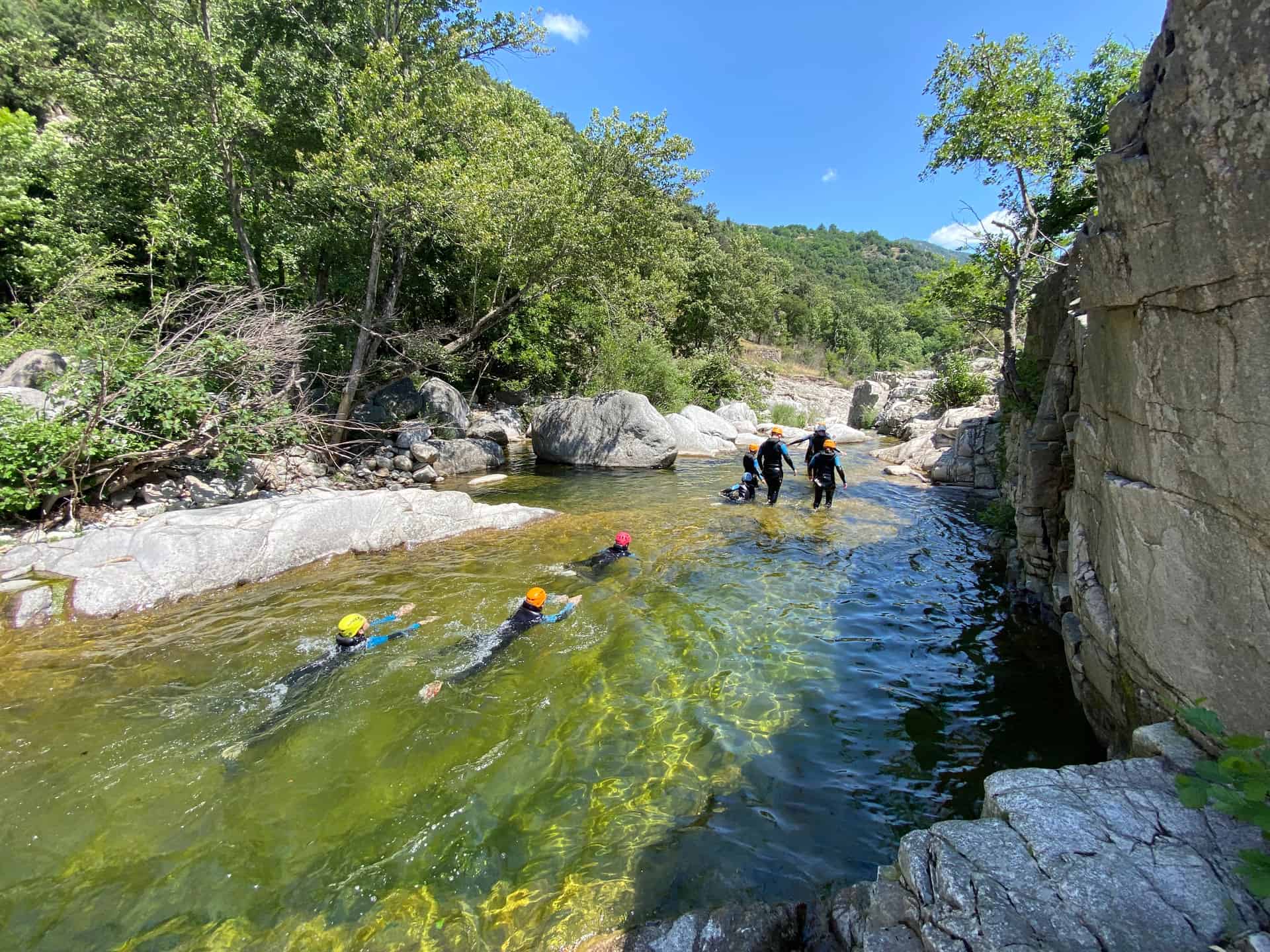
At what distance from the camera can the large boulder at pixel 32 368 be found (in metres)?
10.6

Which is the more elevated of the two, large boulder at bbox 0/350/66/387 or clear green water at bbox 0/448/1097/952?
large boulder at bbox 0/350/66/387

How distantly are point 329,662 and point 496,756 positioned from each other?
2500 millimetres

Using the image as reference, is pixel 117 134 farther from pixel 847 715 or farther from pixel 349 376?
pixel 847 715

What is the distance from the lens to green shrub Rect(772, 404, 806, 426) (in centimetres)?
2867

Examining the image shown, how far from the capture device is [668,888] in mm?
3557

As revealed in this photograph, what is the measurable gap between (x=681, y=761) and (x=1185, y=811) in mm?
3128

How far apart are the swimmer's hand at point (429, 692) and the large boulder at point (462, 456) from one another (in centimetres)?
1156

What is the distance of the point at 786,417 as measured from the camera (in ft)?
94.9

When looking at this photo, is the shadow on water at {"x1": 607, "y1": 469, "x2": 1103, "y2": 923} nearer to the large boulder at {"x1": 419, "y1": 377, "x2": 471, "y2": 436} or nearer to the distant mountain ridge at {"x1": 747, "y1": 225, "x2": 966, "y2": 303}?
the large boulder at {"x1": 419, "y1": 377, "x2": 471, "y2": 436}


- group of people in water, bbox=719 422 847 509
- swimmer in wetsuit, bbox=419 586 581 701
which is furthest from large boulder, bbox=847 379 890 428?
swimmer in wetsuit, bbox=419 586 581 701

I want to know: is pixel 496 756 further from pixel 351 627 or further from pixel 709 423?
pixel 709 423

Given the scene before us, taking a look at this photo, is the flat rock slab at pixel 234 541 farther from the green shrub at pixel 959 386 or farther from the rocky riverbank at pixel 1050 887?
the green shrub at pixel 959 386

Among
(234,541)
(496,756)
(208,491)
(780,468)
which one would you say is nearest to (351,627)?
(496,756)

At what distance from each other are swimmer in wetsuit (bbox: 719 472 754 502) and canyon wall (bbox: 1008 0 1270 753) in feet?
29.5
